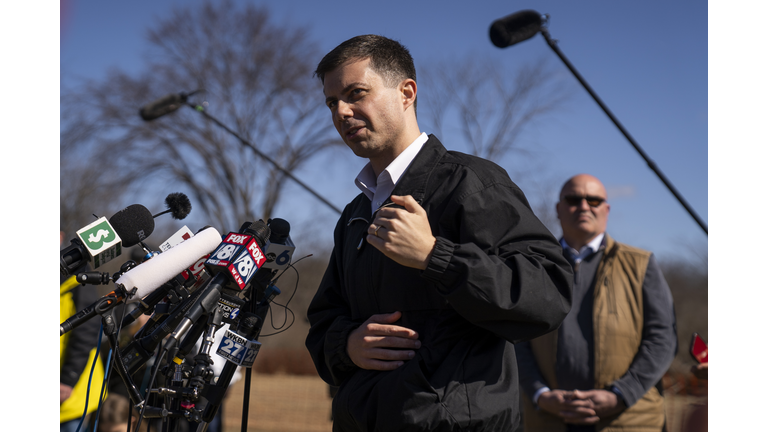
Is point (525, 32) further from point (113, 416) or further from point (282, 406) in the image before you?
point (282, 406)

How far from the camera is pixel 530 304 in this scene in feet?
5.36

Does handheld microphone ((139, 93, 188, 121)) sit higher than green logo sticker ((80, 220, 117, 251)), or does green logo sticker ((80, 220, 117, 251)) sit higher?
handheld microphone ((139, 93, 188, 121))

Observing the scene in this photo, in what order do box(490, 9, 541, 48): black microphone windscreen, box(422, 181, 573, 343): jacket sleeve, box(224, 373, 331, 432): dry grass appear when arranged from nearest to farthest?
box(422, 181, 573, 343): jacket sleeve → box(490, 9, 541, 48): black microphone windscreen → box(224, 373, 331, 432): dry grass

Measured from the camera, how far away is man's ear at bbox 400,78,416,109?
7.18 feet

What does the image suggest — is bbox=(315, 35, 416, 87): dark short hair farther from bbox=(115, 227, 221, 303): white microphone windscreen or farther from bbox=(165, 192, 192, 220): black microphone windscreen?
bbox=(165, 192, 192, 220): black microphone windscreen

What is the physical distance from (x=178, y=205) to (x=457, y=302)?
56.4 inches

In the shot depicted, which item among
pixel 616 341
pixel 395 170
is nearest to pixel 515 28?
pixel 616 341

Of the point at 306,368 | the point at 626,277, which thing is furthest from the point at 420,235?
the point at 306,368

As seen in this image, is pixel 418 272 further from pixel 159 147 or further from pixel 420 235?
pixel 159 147

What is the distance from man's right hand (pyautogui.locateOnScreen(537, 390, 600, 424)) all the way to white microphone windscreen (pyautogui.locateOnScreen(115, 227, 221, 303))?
6.67ft

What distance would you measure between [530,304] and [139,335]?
1.42m

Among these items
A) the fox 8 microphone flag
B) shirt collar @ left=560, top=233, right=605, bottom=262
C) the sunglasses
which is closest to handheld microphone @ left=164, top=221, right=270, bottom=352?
the fox 8 microphone flag

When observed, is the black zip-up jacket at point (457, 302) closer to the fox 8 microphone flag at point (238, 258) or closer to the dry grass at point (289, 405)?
the fox 8 microphone flag at point (238, 258)

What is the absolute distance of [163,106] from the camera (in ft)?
26.5
